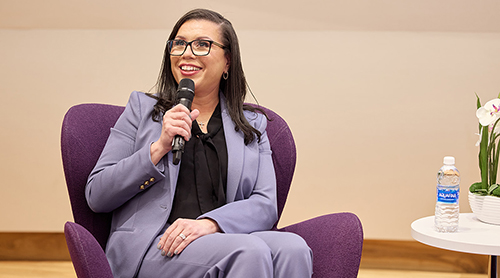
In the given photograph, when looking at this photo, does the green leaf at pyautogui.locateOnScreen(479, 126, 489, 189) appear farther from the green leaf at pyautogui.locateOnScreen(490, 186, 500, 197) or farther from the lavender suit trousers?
the lavender suit trousers

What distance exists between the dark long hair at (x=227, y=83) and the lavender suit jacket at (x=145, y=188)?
0.12ft

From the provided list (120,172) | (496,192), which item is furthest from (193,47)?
(496,192)

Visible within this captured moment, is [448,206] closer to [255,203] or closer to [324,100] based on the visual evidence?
[255,203]

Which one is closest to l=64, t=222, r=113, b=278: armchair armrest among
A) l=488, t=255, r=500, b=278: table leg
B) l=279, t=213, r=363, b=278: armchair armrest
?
l=279, t=213, r=363, b=278: armchair armrest

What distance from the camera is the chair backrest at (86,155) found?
1.54 m

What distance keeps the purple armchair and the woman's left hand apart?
17 cm

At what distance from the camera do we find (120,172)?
4.63 feet

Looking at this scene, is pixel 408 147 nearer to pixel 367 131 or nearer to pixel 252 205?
pixel 367 131

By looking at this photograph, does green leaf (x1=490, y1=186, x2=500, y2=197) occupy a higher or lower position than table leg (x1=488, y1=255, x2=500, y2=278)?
higher

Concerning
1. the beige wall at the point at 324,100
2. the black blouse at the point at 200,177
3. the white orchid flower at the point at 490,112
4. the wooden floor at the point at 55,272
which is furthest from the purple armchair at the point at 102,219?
the wooden floor at the point at 55,272

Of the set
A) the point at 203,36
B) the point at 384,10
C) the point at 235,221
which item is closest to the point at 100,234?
the point at 235,221

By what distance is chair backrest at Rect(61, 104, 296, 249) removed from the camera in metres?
1.54

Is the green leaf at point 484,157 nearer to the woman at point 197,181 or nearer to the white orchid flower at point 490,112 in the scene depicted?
the white orchid flower at point 490,112

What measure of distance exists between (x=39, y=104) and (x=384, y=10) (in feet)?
7.09
